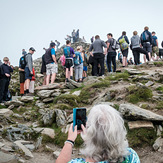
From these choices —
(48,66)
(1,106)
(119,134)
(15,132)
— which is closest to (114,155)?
(119,134)

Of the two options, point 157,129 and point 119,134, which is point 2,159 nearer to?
point 119,134

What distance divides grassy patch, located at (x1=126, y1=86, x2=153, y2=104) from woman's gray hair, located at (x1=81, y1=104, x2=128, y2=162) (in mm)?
5546

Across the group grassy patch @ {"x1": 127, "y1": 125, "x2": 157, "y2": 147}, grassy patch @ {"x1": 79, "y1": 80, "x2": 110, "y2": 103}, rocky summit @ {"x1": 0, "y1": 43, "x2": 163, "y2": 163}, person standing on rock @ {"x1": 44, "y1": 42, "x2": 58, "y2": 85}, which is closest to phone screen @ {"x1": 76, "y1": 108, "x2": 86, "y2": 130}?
rocky summit @ {"x1": 0, "y1": 43, "x2": 163, "y2": 163}

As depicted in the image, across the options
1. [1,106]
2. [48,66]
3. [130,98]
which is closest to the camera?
[130,98]

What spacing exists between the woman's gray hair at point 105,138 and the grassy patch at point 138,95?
5.55 m

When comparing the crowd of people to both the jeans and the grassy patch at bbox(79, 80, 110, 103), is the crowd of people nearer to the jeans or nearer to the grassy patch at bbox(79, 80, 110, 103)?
the jeans

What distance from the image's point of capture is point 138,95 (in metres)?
7.57

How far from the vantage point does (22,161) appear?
4.70 metres

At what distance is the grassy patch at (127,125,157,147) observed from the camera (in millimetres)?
5168

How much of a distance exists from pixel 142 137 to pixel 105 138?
3778mm

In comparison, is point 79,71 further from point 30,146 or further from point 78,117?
point 78,117

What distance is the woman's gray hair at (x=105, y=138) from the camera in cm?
198

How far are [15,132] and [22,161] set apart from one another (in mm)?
2131

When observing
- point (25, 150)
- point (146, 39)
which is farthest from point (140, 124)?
point (146, 39)
